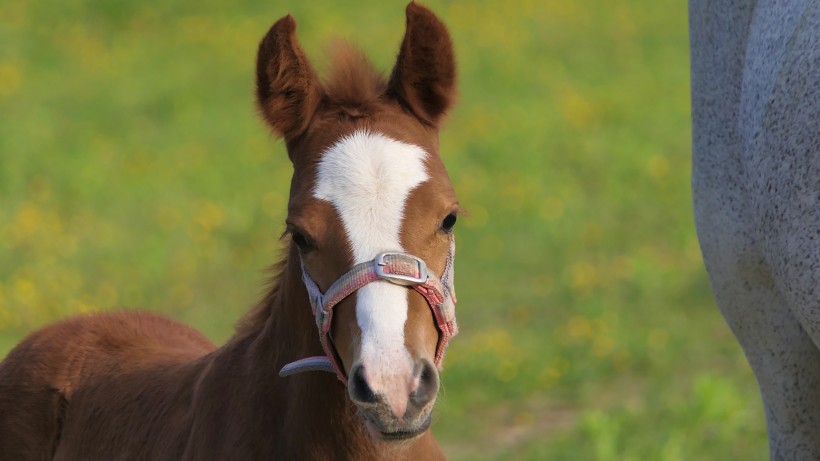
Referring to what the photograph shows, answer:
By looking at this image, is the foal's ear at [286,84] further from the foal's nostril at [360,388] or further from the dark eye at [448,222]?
the foal's nostril at [360,388]

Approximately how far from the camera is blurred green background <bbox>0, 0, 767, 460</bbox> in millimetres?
6629

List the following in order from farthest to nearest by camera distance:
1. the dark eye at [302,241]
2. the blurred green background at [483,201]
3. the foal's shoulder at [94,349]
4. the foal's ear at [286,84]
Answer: the blurred green background at [483,201]
the foal's shoulder at [94,349]
the foal's ear at [286,84]
the dark eye at [302,241]

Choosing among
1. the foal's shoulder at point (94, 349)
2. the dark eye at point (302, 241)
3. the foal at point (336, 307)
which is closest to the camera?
the foal at point (336, 307)

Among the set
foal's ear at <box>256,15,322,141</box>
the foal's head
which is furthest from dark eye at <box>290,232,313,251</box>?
foal's ear at <box>256,15,322,141</box>

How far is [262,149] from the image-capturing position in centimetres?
1149

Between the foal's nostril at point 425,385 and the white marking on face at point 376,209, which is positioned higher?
the white marking on face at point 376,209

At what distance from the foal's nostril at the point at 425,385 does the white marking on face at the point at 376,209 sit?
0.04 meters

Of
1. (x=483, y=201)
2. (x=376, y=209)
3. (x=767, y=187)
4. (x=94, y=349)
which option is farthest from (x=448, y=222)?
(x=483, y=201)

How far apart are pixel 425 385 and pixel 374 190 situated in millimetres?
458

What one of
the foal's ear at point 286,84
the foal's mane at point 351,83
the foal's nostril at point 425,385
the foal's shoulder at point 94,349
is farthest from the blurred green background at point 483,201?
the foal's nostril at point 425,385

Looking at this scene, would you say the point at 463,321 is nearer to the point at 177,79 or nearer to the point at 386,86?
the point at 386,86

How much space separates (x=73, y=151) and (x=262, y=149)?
1.85m

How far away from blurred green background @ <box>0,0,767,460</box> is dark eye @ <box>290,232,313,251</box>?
1.04 m

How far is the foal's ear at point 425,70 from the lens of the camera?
273 cm
